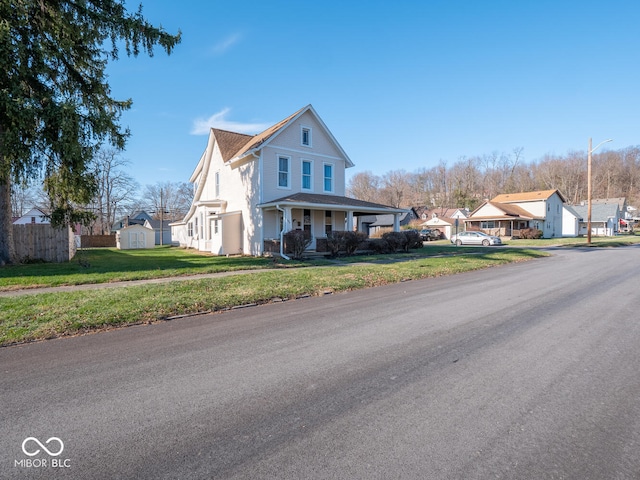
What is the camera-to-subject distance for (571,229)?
55312 mm

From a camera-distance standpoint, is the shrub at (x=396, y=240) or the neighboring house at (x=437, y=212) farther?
the neighboring house at (x=437, y=212)

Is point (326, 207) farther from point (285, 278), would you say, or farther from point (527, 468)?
point (527, 468)

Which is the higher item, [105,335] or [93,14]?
[93,14]

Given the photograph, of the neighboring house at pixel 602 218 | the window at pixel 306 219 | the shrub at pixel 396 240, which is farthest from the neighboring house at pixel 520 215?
the window at pixel 306 219

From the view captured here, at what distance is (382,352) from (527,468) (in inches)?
89.1

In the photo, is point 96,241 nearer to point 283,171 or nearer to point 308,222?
point 283,171

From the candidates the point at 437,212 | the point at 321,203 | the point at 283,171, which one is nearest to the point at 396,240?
the point at 321,203

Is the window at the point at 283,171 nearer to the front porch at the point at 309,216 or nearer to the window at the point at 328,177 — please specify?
the front porch at the point at 309,216

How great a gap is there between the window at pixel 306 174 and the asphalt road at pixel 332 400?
52.5 feet

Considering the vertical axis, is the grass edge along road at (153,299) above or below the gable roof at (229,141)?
below

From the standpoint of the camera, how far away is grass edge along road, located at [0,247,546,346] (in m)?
5.81

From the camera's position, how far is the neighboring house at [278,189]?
1939 cm

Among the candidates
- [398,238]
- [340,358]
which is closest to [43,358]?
[340,358]

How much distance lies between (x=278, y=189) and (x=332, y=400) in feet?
57.3
